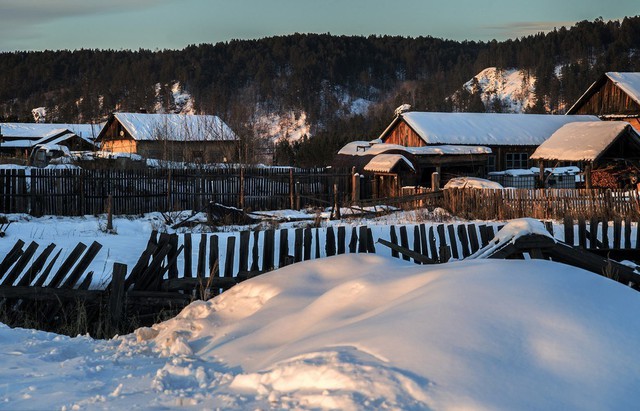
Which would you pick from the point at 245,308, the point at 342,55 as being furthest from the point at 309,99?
the point at 245,308

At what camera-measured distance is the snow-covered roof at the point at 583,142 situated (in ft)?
76.0

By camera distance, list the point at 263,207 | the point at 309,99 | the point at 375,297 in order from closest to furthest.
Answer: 1. the point at 375,297
2. the point at 263,207
3. the point at 309,99

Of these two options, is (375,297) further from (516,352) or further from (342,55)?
(342,55)

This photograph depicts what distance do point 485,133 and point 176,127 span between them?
21728 mm

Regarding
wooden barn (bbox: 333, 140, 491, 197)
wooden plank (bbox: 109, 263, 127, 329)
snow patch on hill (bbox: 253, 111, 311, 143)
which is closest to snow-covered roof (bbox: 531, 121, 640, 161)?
wooden barn (bbox: 333, 140, 491, 197)

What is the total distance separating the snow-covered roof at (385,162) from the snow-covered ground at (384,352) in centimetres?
2211

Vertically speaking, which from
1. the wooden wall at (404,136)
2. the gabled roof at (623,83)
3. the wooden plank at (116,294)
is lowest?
the wooden plank at (116,294)

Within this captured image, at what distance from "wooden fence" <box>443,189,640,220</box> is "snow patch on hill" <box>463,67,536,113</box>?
9471 centimetres

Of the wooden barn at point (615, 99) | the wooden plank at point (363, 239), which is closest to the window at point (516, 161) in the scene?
the wooden barn at point (615, 99)

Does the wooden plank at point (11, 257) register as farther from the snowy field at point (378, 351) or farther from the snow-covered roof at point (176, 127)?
the snow-covered roof at point (176, 127)

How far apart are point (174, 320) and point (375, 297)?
5.87 feet

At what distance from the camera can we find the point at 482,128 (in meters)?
37.2

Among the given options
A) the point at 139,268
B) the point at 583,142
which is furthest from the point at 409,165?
the point at 139,268

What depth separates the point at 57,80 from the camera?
15662 centimetres
